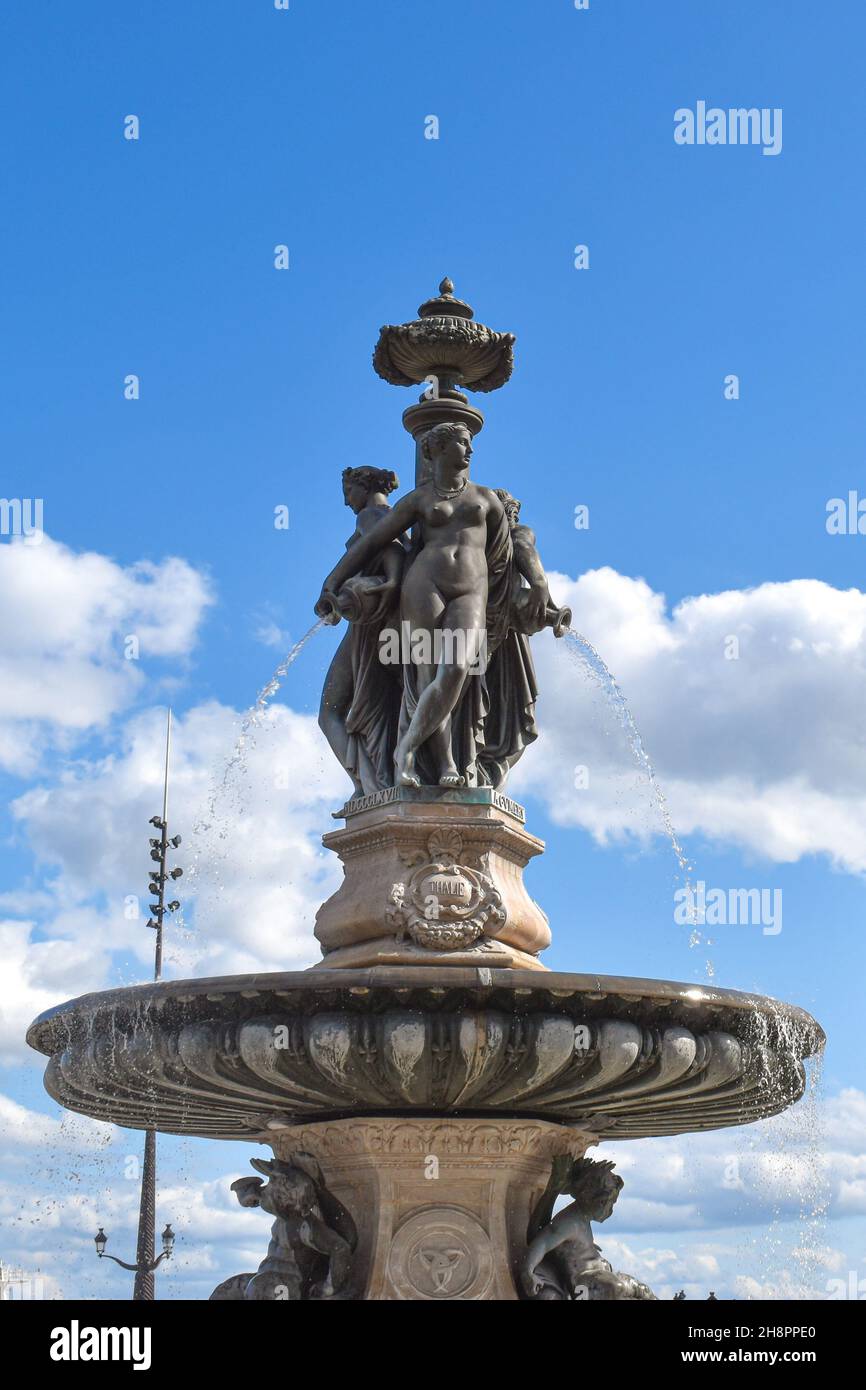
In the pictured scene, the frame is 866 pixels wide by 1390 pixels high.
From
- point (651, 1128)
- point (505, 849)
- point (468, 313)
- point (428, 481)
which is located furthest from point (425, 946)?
point (468, 313)

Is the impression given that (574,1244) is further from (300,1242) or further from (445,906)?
(445,906)

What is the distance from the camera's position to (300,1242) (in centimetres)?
1019

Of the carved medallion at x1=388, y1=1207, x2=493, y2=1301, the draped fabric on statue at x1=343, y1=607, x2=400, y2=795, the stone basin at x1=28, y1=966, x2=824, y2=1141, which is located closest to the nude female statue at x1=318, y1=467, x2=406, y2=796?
the draped fabric on statue at x1=343, y1=607, x2=400, y2=795

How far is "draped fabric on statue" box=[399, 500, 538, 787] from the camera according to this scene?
11.7 metres

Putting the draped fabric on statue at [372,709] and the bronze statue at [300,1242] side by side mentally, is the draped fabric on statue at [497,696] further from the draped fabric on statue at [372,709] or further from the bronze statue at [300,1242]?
the bronze statue at [300,1242]

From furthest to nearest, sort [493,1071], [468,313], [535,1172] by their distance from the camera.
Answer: [468,313]
[535,1172]
[493,1071]

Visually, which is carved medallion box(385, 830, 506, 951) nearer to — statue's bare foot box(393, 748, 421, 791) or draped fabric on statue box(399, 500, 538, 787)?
statue's bare foot box(393, 748, 421, 791)

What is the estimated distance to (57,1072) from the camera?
10.5 metres

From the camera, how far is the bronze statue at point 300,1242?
9.98m

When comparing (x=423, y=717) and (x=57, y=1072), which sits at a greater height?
(x=423, y=717)
